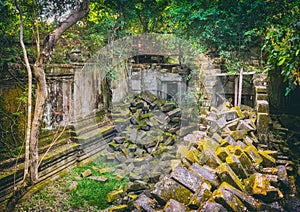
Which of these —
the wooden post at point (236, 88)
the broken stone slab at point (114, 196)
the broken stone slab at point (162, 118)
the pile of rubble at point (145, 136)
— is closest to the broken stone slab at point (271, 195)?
the pile of rubble at point (145, 136)

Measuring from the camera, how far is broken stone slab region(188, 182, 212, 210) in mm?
2193

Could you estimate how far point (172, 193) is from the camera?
93.3 inches

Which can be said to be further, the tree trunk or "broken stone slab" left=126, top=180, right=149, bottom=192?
"broken stone slab" left=126, top=180, right=149, bottom=192

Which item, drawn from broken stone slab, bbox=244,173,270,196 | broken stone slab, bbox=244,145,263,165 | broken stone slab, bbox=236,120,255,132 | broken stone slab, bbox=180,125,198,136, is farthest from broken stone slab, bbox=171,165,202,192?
broken stone slab, bbox=180,125,198,136

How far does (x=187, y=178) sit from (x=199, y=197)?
0.94 ft

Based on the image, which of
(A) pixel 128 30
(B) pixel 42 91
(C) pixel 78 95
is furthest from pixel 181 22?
(B) pixel 42 91

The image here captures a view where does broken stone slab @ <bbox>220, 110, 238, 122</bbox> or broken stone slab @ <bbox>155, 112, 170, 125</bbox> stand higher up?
broken stone slab @ <bbox>220, 110, 238, 122</bbox>

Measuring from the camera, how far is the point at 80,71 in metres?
6.05

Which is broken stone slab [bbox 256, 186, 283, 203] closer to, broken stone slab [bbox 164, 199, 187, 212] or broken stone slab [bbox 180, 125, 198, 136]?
broken stone slab [bbox 164, 199, 187, 212]

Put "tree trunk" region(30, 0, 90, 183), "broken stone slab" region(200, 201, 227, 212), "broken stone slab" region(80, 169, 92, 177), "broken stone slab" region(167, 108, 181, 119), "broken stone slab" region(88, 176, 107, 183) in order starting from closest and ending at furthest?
"broken stone slab" region(200, 201, 227, 212)
"tree trunk" region(30, 0, 90, 183)
"broken stone slab" region(88, 176, 107, 183)
"broken stone slab" region(80, 169, 92, 177)
"broken stone slab" region(167, 108, 181, 119)

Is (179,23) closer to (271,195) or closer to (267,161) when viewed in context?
(267,161)

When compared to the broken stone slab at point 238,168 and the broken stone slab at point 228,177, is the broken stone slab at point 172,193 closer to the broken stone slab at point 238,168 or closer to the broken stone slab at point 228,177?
the broken stone slab at point 228,177

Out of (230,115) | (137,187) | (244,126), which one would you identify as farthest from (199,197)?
(230,115)

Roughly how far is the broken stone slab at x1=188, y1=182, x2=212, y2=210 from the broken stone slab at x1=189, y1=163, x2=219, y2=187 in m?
0.17
